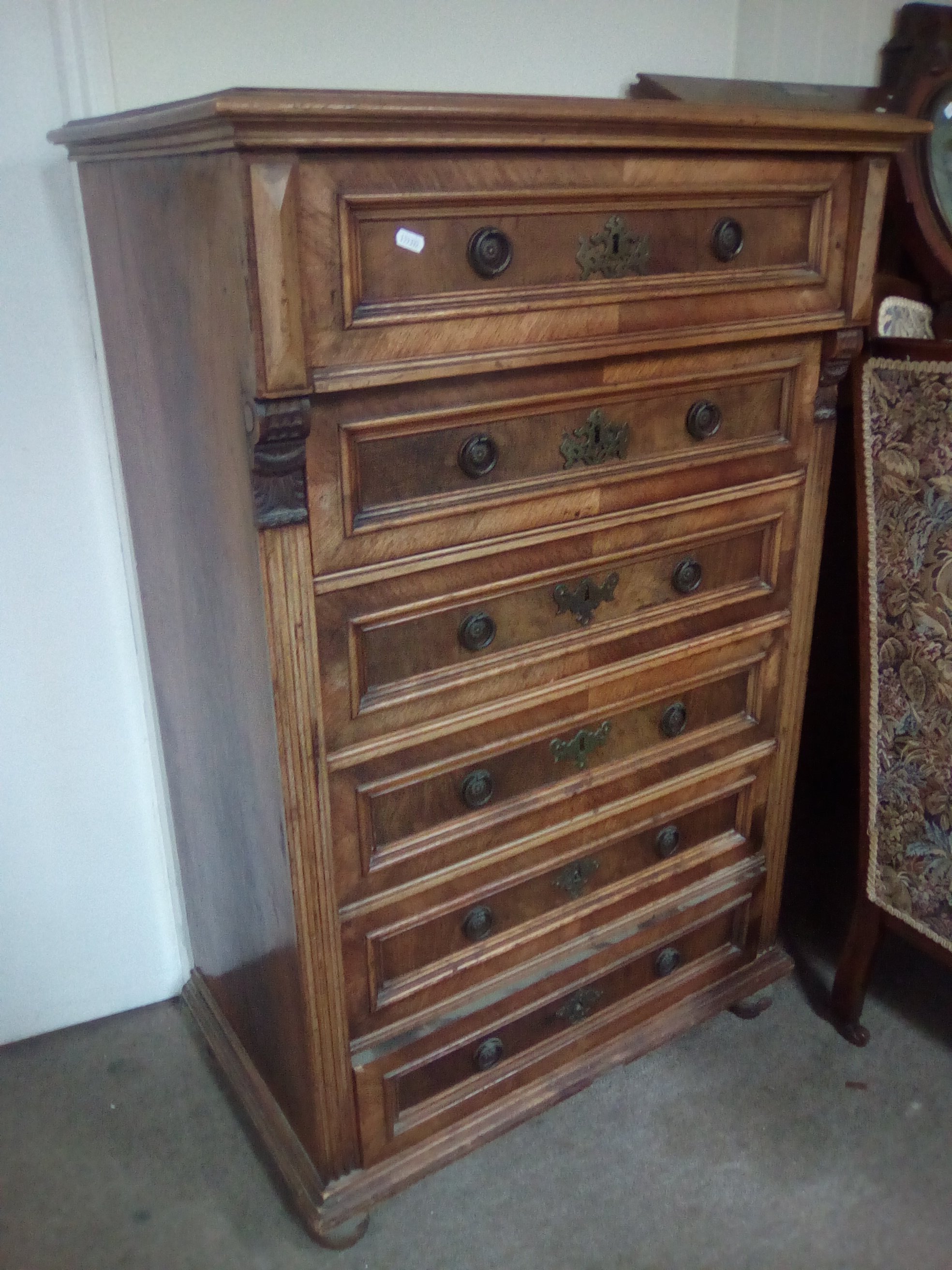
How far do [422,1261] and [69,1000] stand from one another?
72 centimetres

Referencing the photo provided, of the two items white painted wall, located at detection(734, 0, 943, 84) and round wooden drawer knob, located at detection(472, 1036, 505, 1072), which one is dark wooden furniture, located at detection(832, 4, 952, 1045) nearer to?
white painted wall, located at detection(734, 0, 943, 84)

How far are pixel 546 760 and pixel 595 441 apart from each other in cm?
40

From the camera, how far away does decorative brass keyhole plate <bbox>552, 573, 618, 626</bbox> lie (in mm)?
1206

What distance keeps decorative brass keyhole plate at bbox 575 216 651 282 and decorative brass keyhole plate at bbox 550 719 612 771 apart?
0.55 m

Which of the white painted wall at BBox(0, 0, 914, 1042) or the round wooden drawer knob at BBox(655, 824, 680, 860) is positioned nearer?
the white painted wall at BBox(0, 0, 914, 1042)

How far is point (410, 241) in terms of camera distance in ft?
3.07

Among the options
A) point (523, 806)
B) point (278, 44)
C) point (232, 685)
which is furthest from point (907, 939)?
point (278, 44)

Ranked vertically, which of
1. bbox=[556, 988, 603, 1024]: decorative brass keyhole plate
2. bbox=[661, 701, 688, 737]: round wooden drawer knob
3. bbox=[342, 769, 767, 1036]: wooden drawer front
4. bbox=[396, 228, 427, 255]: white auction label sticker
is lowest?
bbox=[556, 988, 603, 1024]: decorative brass keyhole plate

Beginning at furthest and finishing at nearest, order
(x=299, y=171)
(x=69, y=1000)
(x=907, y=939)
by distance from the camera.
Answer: (x=69, y=1000)
(x=907, y=939)
(x=299, y=171)

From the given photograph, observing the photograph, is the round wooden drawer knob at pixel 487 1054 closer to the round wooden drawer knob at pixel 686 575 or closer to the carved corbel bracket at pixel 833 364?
the round wooden drawer knob at pixel 686 575

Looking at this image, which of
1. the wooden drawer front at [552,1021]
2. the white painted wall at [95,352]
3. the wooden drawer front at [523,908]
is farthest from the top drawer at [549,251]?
the wooden drawer front at [552,1021]

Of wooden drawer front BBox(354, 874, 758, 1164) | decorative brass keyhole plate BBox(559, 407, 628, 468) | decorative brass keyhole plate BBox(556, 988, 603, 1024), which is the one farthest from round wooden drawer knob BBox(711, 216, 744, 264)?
decorative brass keyhole plate BBox(556, 988, 603, 1024)

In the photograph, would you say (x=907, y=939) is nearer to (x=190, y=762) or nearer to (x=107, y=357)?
(x=190, y=762)

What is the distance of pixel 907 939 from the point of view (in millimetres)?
1547
